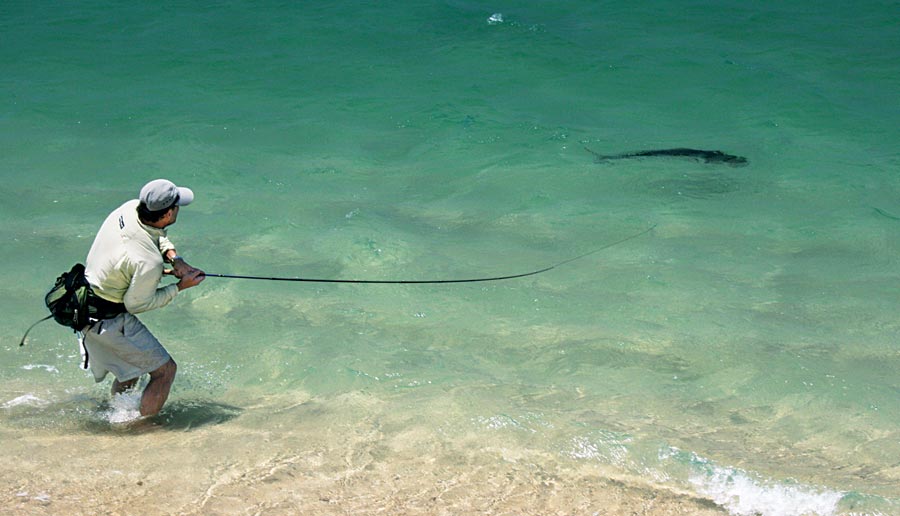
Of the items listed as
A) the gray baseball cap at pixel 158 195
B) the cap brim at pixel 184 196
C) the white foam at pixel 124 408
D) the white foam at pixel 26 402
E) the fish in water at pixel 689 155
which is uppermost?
the gray baseball cap at pixel 158 195

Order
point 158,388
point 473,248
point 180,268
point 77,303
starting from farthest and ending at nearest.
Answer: point 473,248 < point 158,388 < point 180,268 < point 77,303

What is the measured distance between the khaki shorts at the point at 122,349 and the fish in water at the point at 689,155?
582 cm

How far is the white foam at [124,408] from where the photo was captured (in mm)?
5098

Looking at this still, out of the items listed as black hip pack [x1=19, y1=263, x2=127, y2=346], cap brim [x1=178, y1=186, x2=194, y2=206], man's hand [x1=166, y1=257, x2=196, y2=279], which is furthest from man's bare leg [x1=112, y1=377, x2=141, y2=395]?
cap brim [x1=178, y1=186, x2=194, y2=206]

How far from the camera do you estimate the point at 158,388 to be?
4.99m

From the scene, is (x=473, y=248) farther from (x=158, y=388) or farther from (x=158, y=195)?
(x=158, y=195)

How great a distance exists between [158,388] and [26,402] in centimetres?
89

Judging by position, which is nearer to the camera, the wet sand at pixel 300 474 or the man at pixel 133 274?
the wet sand at pixel 300 474

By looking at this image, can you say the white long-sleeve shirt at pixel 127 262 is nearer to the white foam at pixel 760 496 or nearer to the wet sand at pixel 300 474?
the wet sand at pixel 300 474

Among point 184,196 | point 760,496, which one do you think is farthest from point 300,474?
point 760,496

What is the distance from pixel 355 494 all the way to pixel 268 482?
421mm

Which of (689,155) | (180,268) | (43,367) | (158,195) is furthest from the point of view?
(689,155)

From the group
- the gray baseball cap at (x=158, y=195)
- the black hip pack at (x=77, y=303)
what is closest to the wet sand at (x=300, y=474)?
the black hip pack at (x=77, y=303)

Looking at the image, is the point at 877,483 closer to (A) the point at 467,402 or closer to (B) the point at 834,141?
(A) the point at 467,402
